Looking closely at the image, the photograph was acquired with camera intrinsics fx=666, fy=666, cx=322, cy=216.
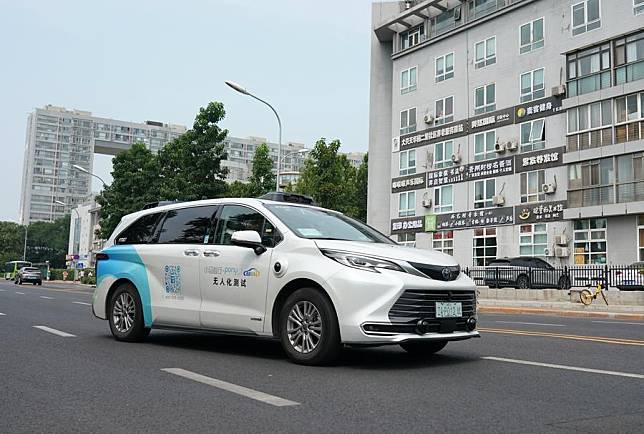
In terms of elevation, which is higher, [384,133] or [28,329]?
[384,133]

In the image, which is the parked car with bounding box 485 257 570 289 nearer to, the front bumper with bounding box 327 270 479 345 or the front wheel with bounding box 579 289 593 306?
the front wheel with bounding box 579 289 593 306

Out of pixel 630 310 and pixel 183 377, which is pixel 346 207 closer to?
pixel 630 310

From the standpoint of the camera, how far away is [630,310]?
65.0ft

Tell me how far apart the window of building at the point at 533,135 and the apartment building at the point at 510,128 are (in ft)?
0.18

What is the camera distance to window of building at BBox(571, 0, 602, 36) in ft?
109

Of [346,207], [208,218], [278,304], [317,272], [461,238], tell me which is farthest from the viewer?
[346,207]

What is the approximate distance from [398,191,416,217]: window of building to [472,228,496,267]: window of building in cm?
576

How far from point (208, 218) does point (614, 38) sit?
29.9 metres

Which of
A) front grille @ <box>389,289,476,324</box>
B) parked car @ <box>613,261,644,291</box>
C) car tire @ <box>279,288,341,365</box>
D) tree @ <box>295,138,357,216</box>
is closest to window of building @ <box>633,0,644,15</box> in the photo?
parked car @ <box>613,261,644,291</box>

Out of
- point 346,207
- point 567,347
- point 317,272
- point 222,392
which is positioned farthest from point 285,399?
point 346,207

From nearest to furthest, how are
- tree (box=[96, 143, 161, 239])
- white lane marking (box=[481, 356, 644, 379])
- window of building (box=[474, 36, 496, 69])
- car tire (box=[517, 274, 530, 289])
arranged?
white lane marking (box=[481, 356, 644, 379]) → car tire (box=[517, 274, 530, 289]) → window of building (box=[474, 36, 496, 69]) → tree (box=[96, 143, 161, 239])

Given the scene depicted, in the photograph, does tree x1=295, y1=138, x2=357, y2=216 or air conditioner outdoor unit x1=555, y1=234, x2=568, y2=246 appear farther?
tree x1=295, y1=138, x2=357, y2=216

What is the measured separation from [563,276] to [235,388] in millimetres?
24848

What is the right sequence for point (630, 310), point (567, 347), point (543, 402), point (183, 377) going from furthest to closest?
point (630, 310) < point (567, 347) < point (183, 377) < point (543, 402)
